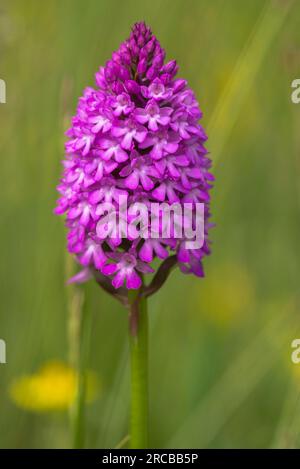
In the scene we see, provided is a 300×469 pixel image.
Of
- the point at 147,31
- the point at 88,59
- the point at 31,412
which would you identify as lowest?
the point at 31,412

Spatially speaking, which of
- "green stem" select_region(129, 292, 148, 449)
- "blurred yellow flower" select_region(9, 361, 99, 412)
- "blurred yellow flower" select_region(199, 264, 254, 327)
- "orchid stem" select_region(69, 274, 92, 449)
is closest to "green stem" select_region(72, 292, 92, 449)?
"orchid stem" select_region(69, 274, 92, 449)

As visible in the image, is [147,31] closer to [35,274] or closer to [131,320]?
[131,320]

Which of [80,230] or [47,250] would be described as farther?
[47,250]

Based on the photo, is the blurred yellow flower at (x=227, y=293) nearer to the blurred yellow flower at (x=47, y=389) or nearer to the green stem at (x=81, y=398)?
the blurred yellow flower at (x=47, y=389)

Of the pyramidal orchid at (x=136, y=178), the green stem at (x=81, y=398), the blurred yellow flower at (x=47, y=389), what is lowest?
the blurred yellow flower at (x=47, y=389)

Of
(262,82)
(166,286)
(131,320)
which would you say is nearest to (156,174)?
(131,320)

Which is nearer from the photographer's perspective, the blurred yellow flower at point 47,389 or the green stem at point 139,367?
the green stem at point 139,367

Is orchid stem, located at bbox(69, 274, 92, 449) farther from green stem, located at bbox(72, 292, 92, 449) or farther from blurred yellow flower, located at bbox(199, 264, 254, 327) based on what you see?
blurred yellow flower, located at bbox(199, 264, 254, 327)

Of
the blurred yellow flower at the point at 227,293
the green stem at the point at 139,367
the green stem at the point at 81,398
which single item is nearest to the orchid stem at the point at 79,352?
the green stem at the point at 81,398
